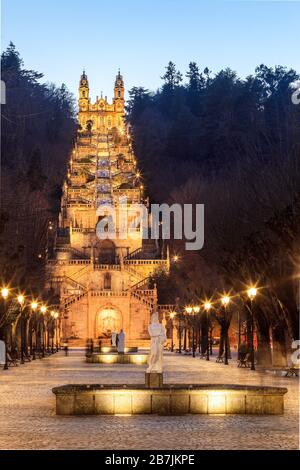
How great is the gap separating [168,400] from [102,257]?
111 metres

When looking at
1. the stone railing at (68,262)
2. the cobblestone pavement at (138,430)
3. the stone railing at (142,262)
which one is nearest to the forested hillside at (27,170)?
the stone railing at (68,262)

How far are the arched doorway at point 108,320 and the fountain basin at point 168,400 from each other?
8795cm

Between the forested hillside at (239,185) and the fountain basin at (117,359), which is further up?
the forested hillside at (239,185)

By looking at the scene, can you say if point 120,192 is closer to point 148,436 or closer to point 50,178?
point 50,178

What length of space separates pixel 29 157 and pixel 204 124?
131 ft

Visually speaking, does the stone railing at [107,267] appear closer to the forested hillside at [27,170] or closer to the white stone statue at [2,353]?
the forested hillside at [27,170]

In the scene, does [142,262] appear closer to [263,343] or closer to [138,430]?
[263,343]

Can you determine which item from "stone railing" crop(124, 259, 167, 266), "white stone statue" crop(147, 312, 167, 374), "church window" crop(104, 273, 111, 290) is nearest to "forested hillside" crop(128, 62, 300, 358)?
"stone railing" crop(124, 259, 167, 266)

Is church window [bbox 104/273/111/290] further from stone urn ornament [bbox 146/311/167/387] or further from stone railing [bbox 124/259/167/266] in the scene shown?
stone urn ornament [bbox 146/311/167/387]

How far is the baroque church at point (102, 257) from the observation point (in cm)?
11006

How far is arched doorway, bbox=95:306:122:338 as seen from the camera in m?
111

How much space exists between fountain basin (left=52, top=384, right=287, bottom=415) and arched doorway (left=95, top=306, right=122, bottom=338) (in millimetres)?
87951
